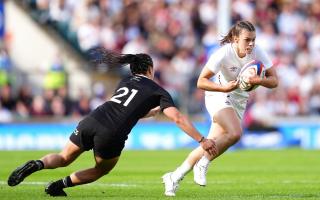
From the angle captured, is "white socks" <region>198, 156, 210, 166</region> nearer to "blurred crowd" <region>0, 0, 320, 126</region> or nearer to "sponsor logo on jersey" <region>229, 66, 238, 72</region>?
"sponsor logo on jersey" <region>229, 66, 238, 72</region>

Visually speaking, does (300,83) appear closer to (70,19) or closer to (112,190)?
(70,19)

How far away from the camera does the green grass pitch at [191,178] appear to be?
10969 millimetres

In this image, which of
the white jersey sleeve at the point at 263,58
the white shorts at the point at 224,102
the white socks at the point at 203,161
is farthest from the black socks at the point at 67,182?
the white jersey sleeve at the point at 263,58

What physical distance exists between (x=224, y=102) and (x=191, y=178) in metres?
3.31

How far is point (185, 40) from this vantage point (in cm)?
2639

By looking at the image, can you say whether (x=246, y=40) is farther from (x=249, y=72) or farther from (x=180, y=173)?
(x=180, y=173)

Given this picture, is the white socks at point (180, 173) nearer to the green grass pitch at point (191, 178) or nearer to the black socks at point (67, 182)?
the green grass pitch at point (191, 178)

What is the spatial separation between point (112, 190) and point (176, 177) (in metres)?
1.06

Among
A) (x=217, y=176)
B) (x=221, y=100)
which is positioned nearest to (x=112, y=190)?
(x=221, y=100)

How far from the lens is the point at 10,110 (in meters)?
23.8

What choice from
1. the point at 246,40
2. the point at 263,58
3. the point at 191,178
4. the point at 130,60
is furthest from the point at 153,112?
the point at 191,178

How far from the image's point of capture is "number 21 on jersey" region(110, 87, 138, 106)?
10.2 m

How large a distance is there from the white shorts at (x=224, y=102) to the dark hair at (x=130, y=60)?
131 cm

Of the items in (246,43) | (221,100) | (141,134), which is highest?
(246,43)
